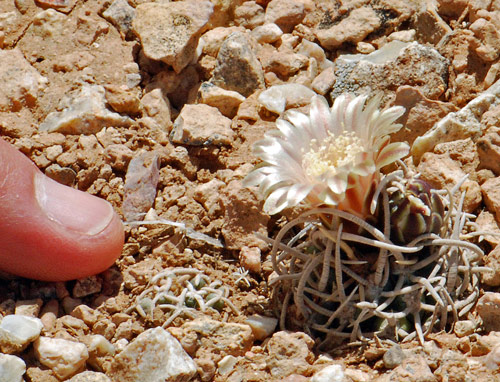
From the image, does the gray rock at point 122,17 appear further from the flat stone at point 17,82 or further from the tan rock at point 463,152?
the tan rock at point 463,152

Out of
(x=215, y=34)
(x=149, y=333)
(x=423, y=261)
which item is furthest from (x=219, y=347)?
(x=215, y=34)

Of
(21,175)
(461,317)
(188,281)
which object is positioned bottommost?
(188,281)

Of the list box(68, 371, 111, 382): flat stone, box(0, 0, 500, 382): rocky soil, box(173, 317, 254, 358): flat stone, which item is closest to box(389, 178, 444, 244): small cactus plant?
box(0, 0, 500, 382): rocky soil

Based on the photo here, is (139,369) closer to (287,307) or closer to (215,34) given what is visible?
(287,307)

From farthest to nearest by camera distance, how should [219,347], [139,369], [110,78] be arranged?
[110,78] → [219,347] → [139,369]

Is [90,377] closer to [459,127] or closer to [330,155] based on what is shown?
[330,155]

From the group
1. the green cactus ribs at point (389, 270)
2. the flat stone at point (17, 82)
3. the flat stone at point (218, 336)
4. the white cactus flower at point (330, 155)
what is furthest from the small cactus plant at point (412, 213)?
the flat stone at point (17, 82)
